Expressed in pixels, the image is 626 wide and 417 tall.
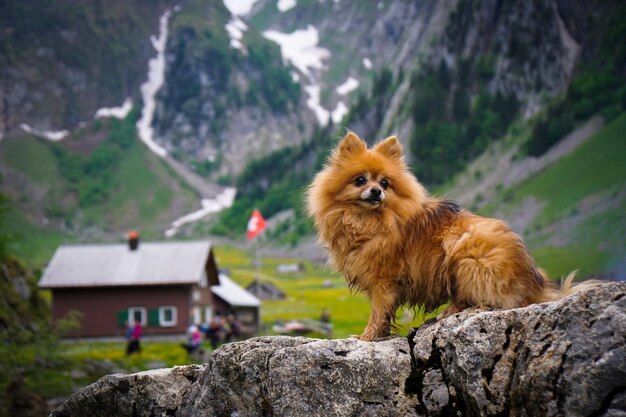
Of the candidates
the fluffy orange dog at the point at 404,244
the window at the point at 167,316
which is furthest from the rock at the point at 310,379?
the window at the point at 167,316

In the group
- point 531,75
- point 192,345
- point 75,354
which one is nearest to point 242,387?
point 192,345

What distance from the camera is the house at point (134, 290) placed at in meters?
67.0

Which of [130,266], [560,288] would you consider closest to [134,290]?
[130,266]

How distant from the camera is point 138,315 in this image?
223 ft

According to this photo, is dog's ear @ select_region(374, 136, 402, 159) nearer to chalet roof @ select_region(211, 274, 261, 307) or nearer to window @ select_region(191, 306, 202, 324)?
window @ select_region(191, 306, 202, 324)

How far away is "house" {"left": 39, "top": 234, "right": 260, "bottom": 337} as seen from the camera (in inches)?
2639

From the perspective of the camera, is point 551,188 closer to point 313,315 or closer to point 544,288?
point 313,315

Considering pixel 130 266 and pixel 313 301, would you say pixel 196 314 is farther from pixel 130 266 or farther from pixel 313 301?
pixel 313 301

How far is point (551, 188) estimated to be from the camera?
133 m

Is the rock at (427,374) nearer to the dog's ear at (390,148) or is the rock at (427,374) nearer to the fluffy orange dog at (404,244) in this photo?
the fluffy orange dog at (404,244)

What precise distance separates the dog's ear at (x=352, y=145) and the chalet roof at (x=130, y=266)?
56.2m

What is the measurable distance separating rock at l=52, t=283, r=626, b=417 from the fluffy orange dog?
1.68 feet

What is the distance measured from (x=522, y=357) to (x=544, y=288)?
1.85 meters

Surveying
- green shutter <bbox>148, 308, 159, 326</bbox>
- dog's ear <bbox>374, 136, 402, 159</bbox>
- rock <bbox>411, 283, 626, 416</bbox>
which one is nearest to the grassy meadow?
green shutter <bbox>148, 308, 159, 326</bbox>
